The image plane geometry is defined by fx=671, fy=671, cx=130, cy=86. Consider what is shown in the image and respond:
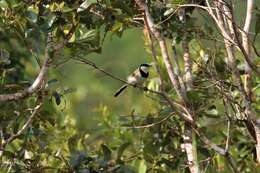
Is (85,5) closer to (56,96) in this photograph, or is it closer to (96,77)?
(56,96)

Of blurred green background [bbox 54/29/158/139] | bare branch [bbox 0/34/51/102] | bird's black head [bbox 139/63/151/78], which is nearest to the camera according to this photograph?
bare branch [bbox 0/34/51/102]

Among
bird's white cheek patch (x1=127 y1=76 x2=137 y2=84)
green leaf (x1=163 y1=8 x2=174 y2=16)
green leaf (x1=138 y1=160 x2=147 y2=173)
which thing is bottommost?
bird's white cheek patch (x1=127 y1=76 x2=137 y2=84)

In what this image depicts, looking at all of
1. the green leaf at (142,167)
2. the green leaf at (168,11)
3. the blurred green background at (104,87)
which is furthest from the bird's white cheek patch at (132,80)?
the green leaf at (168,11)

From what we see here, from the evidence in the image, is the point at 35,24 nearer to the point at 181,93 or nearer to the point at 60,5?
the point at 60,5

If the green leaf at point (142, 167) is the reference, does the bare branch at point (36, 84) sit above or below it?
above

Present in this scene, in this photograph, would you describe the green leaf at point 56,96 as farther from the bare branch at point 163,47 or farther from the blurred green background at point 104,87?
the bare branch at point 163,47

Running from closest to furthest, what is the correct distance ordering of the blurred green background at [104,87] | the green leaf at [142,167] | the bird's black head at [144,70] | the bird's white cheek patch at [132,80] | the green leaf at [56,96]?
the green leaf at [56,96], the green leaf at [142,167], the blurred green background at [104,87], the bird's black head at [144,70], the bird's white cheek patch at [132,80]

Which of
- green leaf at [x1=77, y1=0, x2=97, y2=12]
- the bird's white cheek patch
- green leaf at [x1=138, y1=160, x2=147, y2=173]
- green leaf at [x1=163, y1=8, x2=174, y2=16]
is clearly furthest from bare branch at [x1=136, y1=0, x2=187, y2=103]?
the bird's white cheek patch

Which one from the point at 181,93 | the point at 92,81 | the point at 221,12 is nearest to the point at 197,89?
the point at 181,93

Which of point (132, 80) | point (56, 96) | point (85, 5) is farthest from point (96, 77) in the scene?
point (132, 80)

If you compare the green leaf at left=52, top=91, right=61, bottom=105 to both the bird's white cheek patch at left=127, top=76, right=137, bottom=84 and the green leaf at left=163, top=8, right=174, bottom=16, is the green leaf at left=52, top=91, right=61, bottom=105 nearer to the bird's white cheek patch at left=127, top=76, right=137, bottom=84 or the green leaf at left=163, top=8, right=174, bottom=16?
the green leaf at left=163, top=8, right=174, bottom=16

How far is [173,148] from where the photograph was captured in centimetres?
284

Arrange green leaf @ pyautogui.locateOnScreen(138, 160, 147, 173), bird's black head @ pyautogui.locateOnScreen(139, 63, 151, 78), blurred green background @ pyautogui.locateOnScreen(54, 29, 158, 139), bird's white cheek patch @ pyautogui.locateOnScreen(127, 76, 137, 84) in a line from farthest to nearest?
bird's white cheek patch @ pyautogui.locateOnScreen(127, 76, 137, 84)
bird's black head @ pyautogui.locateOnScreen(139, 63, 151, 78)
blurred green background @ pyautogui.locateOnScreen(54, 29, 158, 139)
green leaf @ pyautogui.locateOnScreen(138, 160, 147, 173)

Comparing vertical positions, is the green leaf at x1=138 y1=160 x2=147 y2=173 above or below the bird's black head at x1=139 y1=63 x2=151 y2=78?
below
